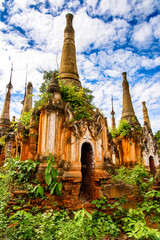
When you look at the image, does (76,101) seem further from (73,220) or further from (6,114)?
(6,114)

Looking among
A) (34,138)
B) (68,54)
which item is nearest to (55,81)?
(34,138)

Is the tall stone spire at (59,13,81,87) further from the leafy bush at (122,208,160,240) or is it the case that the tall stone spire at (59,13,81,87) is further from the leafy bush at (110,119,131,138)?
the leafy bush at (122,208,160,240)

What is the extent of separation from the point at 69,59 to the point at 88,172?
6.16m

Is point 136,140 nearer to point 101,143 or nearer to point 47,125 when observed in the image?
point 101,143

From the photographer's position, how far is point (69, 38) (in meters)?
9.48

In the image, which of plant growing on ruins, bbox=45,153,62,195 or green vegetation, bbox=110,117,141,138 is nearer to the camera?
plant growing on ruins, bbox=45,153,62,195

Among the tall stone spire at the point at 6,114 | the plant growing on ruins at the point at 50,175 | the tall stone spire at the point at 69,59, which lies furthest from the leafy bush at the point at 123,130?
the tall stone spire at the point at 6,114

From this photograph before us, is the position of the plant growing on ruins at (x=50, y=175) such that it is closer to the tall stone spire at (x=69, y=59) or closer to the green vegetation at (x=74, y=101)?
the green vegetation at (x=74, y=101)

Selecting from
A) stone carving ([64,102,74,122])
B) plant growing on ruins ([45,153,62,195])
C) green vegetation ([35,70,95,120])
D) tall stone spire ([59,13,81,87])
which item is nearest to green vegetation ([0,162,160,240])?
plant growing on ruins ([45,153,62,195])

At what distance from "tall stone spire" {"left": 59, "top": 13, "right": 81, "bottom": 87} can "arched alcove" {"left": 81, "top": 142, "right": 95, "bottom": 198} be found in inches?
140

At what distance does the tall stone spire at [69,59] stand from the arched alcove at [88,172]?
3556 millimetres

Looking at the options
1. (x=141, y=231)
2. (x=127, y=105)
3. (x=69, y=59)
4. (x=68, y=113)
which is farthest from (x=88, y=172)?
(x=127, y=105)

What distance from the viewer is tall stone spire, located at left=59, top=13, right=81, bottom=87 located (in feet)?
27.5

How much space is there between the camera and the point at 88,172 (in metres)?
6.30
